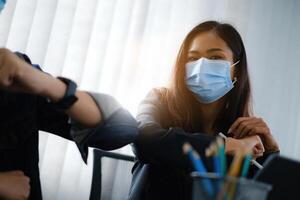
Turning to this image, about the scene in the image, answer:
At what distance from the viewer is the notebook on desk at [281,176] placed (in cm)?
55

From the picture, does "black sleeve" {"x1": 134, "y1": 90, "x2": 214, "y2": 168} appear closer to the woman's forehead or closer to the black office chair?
the black office chair

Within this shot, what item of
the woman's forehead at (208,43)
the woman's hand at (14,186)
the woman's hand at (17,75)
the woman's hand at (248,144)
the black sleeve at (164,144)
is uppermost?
the woman's forehead at (208,43)

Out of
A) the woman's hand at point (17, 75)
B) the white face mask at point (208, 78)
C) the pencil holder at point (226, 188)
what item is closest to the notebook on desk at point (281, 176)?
the pencil holder at point (226, 188)

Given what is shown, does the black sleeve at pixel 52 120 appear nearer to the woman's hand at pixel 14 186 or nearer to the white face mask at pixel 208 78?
the woman's hand at pixel 14 186

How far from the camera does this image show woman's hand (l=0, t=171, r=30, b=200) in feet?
2.40

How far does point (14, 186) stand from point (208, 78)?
0.84 metres

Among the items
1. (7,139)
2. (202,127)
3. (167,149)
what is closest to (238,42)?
(202,127)

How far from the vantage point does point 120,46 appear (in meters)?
1.83

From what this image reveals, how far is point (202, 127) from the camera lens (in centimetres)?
144

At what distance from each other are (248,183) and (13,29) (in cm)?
153

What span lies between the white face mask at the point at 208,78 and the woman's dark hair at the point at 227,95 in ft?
0.17

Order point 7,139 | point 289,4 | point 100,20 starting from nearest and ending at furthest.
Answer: point 7,139
point 100,20
point 289,4

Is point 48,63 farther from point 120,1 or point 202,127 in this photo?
point 202,127

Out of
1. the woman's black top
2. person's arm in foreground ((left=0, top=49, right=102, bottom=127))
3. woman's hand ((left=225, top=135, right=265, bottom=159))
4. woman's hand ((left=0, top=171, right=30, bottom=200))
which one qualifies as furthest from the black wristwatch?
woman's hand ((left=225, top=135, right=265, bottom=159))
